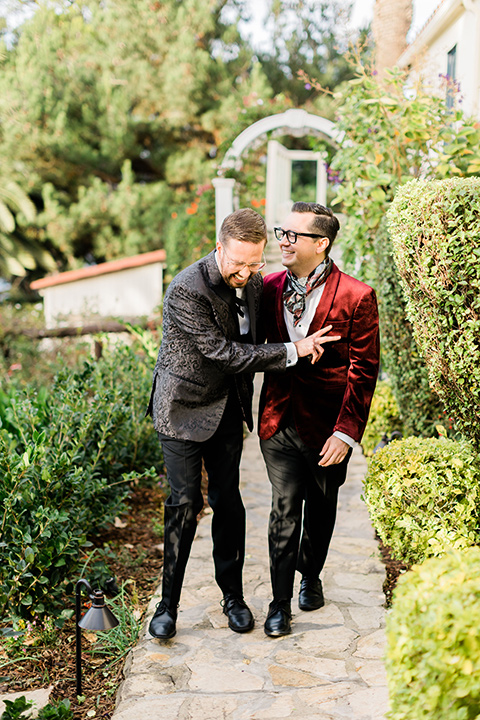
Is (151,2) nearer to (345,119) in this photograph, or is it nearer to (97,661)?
(345,119)

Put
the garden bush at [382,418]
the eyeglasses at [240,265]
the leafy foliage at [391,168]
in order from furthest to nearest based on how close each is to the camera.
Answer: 1. the garden bush at [382,418]
2. the leafy foliage at [391,168]
3. the eyeglasses at [240,265]

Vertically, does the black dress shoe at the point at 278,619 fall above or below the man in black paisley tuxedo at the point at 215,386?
below

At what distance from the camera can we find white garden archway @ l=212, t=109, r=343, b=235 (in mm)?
8562

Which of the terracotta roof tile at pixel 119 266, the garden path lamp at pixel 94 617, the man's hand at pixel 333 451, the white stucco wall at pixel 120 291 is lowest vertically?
the white stucco wall at pixel 120 291

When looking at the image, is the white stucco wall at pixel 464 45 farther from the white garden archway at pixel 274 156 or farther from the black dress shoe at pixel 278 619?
the black dress shoe at pixel 278 619

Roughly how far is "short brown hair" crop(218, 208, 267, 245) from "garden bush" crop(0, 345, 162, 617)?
142 cm

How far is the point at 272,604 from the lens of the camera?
3.14 meters

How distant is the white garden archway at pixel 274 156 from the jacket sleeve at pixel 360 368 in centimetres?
364

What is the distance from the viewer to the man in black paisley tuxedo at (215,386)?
2834 millimetres

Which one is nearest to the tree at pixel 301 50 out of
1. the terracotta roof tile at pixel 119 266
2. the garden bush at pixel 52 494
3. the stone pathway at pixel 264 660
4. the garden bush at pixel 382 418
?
the terracotta roof tile at pixel 119 266

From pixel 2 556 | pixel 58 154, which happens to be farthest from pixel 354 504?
pixel 58 154

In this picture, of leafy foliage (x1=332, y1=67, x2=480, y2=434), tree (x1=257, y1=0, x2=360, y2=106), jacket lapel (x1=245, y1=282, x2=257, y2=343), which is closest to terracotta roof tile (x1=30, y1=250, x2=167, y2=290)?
tree (x1=257, y1=0, x2=360, y2=106)

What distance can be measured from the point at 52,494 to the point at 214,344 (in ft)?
4.21

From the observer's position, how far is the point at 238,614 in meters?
3.17
